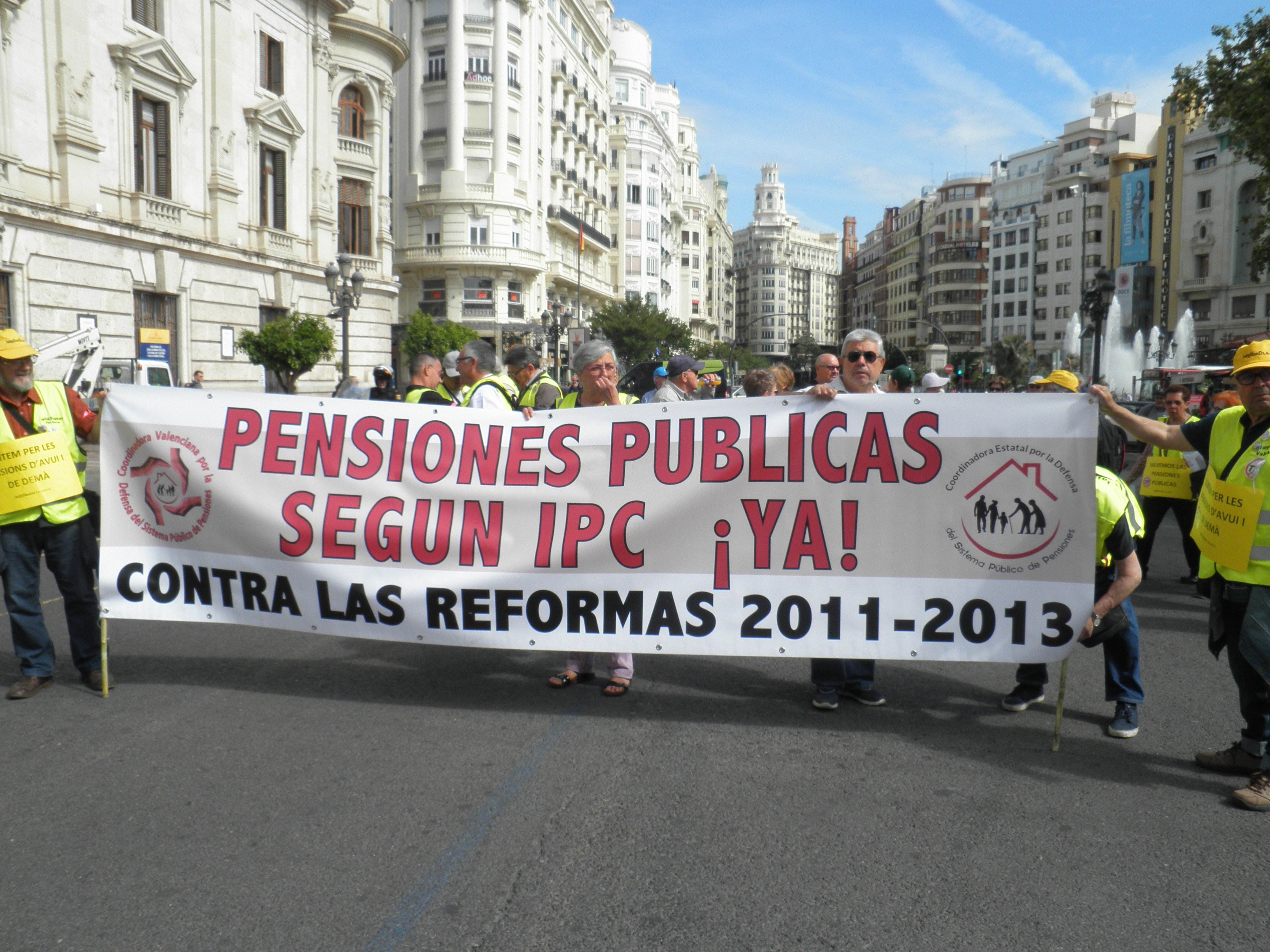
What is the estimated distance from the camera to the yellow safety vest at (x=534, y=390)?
26.6 ft

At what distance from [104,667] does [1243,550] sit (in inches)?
213

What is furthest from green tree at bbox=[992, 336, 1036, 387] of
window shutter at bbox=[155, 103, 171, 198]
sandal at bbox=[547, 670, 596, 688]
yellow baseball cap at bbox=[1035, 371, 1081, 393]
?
sandal at bbox=[547, 670, 596, 688]

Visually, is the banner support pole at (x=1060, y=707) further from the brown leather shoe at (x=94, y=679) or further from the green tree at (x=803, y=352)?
the green tree at (x=803, y=352)

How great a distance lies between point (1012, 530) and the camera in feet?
16.5

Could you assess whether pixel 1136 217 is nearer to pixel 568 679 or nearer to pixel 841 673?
pixel 841 673

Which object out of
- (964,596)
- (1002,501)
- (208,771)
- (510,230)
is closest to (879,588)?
(964,596)

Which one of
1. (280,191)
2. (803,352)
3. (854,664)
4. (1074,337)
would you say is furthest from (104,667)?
(803,352)

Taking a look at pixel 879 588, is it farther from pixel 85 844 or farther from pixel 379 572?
pixel 85 844

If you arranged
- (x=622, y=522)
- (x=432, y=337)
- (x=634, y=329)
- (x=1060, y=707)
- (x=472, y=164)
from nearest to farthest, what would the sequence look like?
(x=1060, y=707) → (x=622, y=522) → (x=432, y=337) → (x=472, y=164) → (x=634, y=329)

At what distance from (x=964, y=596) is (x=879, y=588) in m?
0.39

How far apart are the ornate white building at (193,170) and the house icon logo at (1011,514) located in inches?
895

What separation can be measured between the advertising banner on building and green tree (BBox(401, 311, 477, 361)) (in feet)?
223

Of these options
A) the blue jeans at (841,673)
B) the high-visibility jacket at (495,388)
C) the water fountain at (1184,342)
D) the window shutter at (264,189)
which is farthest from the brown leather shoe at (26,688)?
the water fountain at (1184,342)

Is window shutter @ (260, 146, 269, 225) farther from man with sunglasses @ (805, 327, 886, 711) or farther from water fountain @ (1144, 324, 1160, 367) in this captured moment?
water fountain @ (1144, 324, 1160, 367)
